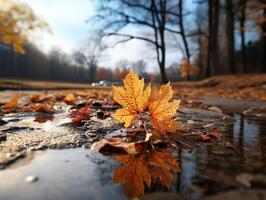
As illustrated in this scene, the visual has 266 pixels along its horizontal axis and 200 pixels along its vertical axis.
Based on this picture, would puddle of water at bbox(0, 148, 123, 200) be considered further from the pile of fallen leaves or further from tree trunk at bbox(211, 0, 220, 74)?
tree trunk at bbox(211, 0, 220, 74)

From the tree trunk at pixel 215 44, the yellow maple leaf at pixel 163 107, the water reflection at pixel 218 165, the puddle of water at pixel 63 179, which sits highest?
the tree trunk at pixel 215 44

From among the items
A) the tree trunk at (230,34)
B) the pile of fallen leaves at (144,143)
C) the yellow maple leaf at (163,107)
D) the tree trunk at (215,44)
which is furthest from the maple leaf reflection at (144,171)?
the tree trunk at (215,44)

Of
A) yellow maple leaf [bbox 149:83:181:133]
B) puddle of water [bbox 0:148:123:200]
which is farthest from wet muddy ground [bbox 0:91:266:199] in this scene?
yellow maple leaf [bbox 149:83:181:133]

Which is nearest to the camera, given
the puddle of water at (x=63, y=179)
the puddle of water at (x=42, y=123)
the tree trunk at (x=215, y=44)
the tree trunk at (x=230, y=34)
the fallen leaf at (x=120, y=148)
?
the puddle of water at (x=63, y=179)

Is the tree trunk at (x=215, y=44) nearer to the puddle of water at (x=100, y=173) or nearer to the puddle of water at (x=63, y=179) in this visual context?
the puddle of water at (x=100, y=173)

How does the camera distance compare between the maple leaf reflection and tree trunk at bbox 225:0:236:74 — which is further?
tree trunk at bbox 225:0:236:74

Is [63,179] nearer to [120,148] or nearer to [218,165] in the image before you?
[120,148]

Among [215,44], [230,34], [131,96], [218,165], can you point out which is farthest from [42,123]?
[215,44]

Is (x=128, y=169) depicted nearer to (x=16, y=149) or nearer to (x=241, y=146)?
(x=16, y=149)
